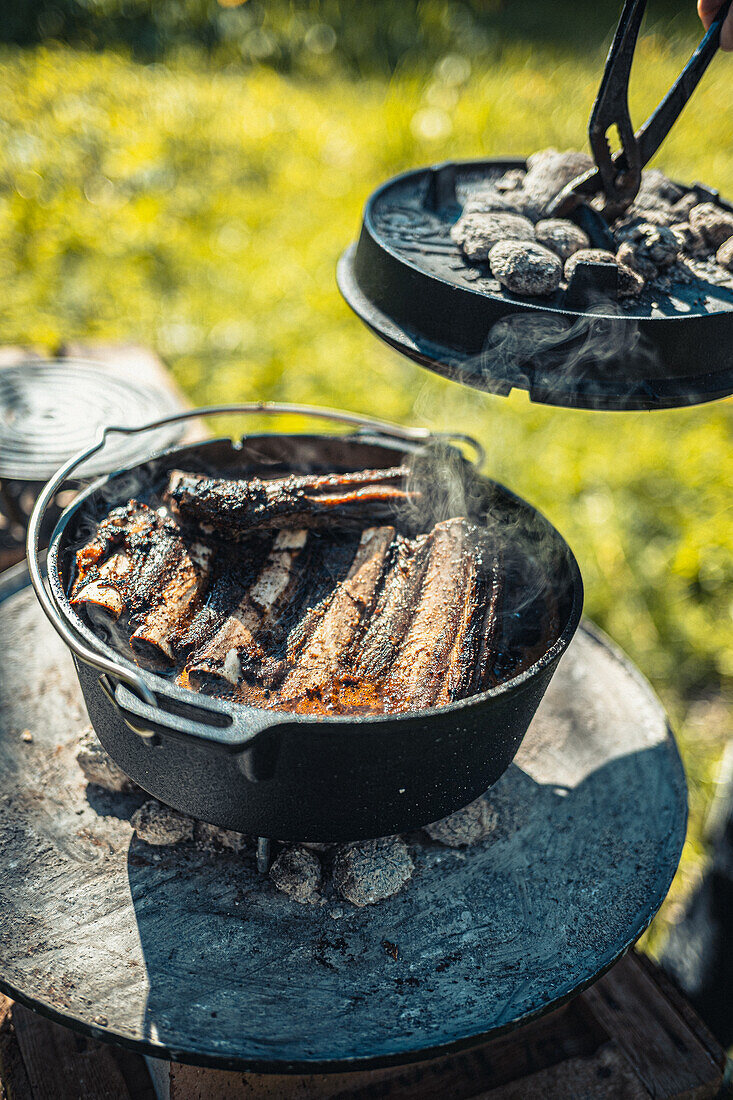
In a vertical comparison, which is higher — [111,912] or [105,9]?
[105,9]

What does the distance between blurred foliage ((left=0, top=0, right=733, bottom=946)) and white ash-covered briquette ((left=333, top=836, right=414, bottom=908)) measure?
138cm

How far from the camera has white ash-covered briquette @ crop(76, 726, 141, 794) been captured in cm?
183

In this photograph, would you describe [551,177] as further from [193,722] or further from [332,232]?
[332,232]

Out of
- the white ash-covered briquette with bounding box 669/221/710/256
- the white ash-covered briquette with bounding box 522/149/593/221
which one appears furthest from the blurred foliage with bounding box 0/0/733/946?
the white ash-covered briquette with bounding box 669/221/710/256

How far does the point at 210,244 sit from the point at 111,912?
16.4 ft

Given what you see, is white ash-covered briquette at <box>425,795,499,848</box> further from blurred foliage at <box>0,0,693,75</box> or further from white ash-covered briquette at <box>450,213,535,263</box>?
blurred foliage at <box>0,0,693,75</box>

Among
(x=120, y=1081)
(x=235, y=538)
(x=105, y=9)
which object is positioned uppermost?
(x=105, y=9)

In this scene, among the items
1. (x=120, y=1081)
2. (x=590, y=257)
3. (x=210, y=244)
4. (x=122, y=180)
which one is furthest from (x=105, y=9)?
(x=120, y=1081)

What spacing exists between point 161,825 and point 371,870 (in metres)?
0.50

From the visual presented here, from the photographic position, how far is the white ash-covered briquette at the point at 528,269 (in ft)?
4.57

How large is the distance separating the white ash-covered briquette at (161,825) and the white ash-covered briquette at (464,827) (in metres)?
0.57

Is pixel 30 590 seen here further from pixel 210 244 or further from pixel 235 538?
pixel 210 244

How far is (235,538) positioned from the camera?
1.91 m

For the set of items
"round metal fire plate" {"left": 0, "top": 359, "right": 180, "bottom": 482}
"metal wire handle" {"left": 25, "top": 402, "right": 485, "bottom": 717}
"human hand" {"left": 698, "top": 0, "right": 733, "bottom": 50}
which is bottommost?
"round metal fire plate" {"left": 0, "top": 359, "right": 180, "bottom": 482}
